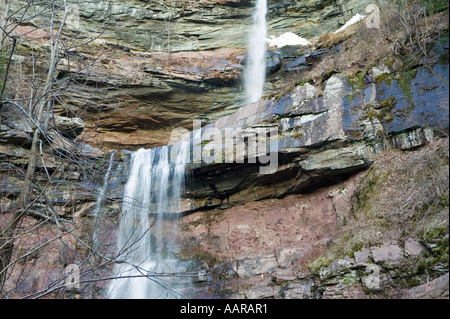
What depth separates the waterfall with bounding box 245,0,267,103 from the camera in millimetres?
20047

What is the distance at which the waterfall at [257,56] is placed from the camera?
20.0 metres

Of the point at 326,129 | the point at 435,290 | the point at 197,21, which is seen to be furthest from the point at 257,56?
the point at 435,290

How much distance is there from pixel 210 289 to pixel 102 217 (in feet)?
16.1

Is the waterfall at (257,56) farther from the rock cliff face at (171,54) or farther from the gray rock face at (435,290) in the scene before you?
the gray rock face at (435,290)

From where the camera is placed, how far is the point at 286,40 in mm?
21578

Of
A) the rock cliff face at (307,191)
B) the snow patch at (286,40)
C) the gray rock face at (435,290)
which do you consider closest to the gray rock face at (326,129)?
the rock cliff face at (307,191)

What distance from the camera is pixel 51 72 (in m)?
4.83

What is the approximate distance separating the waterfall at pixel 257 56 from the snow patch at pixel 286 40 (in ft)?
1.46

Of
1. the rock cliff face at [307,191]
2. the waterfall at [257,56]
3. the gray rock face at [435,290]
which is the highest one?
the waterfall at [257,56]

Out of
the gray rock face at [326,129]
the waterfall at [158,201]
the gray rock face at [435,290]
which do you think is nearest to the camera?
the gray rock face at [435,290]

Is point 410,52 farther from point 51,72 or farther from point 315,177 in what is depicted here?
point 51,72

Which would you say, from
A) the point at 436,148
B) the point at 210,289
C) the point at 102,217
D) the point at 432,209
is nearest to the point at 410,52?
the point at 436,148

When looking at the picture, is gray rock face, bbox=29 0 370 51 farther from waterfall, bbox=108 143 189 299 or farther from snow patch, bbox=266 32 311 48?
waterfall, bbox=108 143 189 299

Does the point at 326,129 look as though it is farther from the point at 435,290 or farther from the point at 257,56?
the point at 257,56
